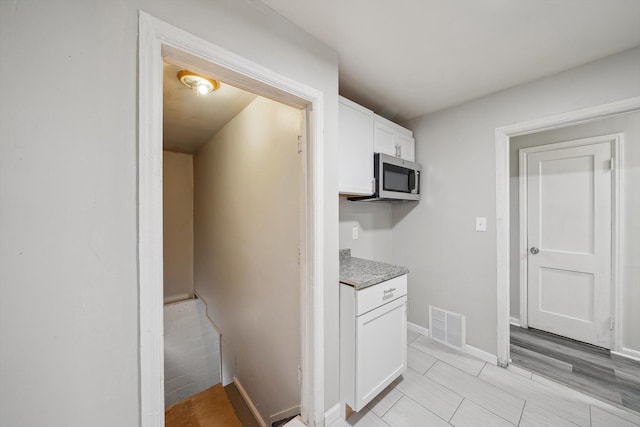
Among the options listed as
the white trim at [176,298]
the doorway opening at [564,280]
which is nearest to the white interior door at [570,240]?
the doorway opening at [564,280]

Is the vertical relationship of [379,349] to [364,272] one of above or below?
below

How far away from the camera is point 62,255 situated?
69 cm

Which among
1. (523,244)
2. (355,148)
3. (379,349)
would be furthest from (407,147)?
(379,349)

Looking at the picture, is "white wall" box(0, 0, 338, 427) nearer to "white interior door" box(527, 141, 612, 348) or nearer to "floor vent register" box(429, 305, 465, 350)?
"floor vent register" box(429, 305, 465, 350)

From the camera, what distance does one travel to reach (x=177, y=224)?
3.94m

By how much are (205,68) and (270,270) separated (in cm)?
140

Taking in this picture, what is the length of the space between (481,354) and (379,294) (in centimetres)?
136

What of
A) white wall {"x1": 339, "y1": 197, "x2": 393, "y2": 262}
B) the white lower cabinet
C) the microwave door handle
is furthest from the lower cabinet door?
the microwave door handle

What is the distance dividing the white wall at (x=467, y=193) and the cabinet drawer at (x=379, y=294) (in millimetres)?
853

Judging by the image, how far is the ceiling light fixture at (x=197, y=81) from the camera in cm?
160

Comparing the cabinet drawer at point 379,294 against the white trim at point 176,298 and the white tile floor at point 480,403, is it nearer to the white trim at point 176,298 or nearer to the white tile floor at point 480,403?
the white tile floor at point 480,403

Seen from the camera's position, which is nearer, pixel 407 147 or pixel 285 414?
pixel 285 414

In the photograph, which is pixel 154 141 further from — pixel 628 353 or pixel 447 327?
pixel 628 353

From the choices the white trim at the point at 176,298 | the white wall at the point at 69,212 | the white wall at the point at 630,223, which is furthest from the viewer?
the white trim at the point at 176,298
